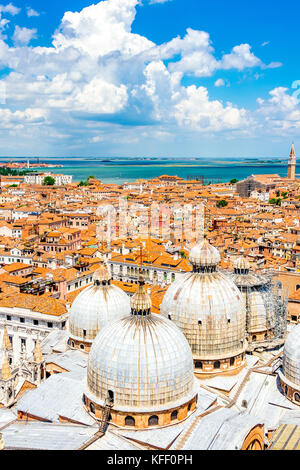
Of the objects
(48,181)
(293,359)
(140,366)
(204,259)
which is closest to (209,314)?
(204,259)

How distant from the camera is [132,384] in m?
14.6

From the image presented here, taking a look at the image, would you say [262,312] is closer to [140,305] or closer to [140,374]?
[140,305]

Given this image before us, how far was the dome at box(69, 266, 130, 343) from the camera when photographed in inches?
831

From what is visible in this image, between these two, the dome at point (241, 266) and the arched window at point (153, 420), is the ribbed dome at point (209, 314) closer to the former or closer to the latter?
the dome at point (241, 266)

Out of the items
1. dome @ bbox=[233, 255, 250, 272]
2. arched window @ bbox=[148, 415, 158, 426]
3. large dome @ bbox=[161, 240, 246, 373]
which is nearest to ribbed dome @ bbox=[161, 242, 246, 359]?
large dome @ bbox=[161, 240, 246, 373]

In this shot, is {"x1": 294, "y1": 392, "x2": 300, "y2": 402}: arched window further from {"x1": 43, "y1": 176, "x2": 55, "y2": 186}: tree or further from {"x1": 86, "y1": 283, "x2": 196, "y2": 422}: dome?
{"x1": 43, "y1": 176, "x2": 55, "y2": 186}: tree

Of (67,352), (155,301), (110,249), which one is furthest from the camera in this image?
(110,249)

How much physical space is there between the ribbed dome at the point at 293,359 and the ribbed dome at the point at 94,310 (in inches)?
304

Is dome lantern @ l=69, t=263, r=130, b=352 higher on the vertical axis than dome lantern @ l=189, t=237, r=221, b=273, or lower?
lower

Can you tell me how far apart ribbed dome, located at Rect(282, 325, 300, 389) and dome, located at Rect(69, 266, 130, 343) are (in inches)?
304

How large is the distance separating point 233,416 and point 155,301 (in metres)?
14.7
